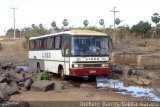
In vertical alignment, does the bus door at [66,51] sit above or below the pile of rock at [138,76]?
above

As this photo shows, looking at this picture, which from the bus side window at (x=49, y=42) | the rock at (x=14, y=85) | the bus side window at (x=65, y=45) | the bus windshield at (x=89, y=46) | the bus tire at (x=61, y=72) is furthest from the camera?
the bus side window at (x=49, y=42)

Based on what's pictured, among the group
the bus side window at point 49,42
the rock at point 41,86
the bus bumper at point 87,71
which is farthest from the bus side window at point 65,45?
the rock at point 41,86

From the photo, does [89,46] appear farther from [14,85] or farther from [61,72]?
[14,85]

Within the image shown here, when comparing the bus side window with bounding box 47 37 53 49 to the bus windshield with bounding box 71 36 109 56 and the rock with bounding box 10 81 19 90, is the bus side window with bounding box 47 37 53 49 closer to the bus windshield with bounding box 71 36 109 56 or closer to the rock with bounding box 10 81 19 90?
the bus windshield with bounding box 71 36 109 56

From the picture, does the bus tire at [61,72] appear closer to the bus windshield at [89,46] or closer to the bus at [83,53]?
the bus at [83,53]

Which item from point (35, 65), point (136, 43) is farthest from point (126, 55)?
point (136, 43)

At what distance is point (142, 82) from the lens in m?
19.1

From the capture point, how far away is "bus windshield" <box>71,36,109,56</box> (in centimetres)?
1950

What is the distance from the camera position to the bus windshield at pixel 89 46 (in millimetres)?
19500

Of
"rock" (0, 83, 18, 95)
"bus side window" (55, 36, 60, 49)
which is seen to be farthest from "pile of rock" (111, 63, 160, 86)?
"rock" (0, 83, 18, 95)

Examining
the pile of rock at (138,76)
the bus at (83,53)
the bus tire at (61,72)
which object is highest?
the bus at (83,53)

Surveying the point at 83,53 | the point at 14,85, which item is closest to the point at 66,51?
the point at 83,53

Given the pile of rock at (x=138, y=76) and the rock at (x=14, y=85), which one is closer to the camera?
the rock at (x=14, y=85)

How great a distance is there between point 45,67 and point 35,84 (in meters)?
9.74
